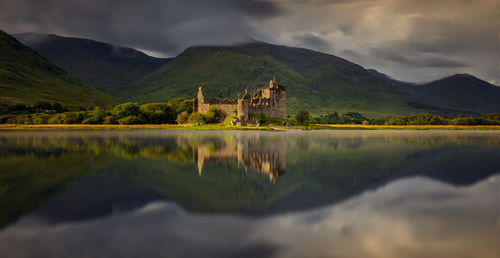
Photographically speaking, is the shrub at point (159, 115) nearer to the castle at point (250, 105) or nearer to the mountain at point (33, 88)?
the castle at point (250, 105)

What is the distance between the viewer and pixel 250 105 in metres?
88.6

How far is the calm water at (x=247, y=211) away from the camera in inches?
281

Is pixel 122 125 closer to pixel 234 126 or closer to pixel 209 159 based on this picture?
pixel 234 126

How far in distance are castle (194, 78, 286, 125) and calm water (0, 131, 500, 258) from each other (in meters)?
63.4

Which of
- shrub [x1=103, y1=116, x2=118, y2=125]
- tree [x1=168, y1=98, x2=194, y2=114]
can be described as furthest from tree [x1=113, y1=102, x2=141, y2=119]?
tree [x1=168, y1=98, x2=194, y2=114]

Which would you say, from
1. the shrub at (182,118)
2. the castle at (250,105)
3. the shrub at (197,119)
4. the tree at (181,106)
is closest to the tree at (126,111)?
the shrub at (182,118)

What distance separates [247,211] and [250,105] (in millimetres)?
79344

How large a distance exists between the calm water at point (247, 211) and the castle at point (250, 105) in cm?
6343

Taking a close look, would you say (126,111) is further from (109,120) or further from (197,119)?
(197,119)

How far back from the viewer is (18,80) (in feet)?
537

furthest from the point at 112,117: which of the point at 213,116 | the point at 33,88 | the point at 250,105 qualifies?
the point at 33,88

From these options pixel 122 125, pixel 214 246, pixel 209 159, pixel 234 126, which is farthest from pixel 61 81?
pixel 214 246

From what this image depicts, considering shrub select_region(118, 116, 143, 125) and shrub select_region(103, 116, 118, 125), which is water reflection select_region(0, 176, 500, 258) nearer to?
shrub select_region(118, 116, 143, 125)

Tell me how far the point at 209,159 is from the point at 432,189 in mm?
12113
